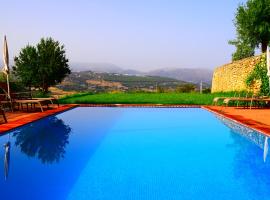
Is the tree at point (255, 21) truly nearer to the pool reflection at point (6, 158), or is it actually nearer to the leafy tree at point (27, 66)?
the leafy tree at point (27, 66)

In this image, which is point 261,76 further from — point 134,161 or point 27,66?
point 27,66

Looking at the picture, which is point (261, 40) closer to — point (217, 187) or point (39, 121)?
point (39, 121)

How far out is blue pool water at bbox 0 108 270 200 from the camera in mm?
4449

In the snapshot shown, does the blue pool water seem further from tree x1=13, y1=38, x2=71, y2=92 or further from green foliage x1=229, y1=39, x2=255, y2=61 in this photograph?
green foliage x1=229, y1=39, x2=255, y2=61

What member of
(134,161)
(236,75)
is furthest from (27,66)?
(134,161)

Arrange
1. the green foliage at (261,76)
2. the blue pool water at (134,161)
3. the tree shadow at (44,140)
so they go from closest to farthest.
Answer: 1. the blue pool water at (134,161)
2. the tree shadow at (44,140)
3. the green foliage at (261,76)

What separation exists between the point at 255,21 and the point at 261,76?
13.8 m

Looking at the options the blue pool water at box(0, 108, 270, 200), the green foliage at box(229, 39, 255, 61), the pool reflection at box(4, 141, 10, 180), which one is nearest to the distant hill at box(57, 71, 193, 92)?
the green foliage at box(229, 39, 255, 61)

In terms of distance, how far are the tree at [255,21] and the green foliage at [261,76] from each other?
1213 cm

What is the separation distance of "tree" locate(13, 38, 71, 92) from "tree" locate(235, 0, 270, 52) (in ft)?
51.1

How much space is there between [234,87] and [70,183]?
18.7m

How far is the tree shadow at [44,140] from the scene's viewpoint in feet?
21.6

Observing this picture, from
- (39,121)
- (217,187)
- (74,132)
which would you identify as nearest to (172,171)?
(217,187)

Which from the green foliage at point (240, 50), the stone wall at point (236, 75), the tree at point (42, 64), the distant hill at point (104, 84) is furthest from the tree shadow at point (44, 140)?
the green foliage at point (240, 50)
